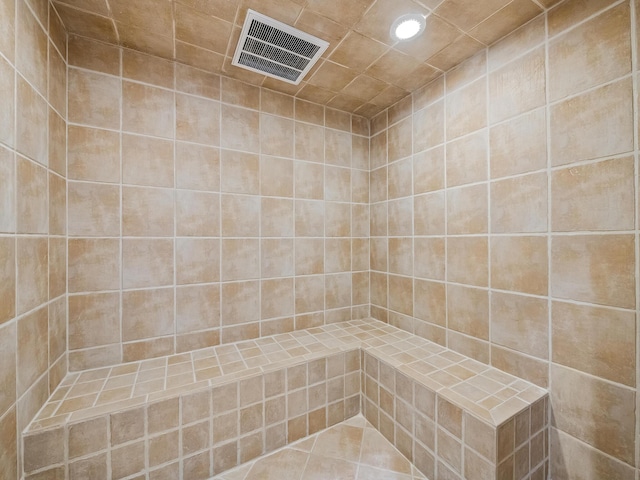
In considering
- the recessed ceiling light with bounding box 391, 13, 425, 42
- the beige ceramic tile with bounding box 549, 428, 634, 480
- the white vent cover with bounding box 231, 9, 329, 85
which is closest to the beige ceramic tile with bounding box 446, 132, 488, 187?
the recessed ceiling light with bounding box 391, 13, 425, 42

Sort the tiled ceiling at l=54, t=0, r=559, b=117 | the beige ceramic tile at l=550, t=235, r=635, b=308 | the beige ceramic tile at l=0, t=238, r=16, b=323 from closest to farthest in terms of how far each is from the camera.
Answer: the beige ceramic tile at l=0, t=238, r=16, b=323
the beige ceramic tile at l=550, t=235, r=635, b=308
the tiled ceiling at l=54, t=0, r=559, b=117

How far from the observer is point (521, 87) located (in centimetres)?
107

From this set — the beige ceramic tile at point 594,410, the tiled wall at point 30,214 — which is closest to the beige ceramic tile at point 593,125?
the beige ceramic tile at point 594,410

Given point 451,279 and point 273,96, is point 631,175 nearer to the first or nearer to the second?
point 451,279

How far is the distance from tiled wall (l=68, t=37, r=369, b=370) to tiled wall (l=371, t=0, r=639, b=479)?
649mm

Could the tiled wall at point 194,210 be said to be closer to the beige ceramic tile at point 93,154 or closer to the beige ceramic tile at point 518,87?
the beige ceramic tile at point 93,154

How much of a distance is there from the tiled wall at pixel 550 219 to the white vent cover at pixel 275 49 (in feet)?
2.35

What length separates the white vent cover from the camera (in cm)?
105

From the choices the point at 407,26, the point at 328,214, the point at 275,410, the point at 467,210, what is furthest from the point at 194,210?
the point at 467,210

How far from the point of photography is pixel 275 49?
46.4 inches

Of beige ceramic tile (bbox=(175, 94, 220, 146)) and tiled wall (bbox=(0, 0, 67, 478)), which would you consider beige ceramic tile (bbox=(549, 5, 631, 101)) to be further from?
tiled wall (bbox=(0, 0, 67, 478))

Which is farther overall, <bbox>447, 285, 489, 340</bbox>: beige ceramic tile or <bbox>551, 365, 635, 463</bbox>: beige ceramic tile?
<bbox>447, 285, 489, 340</bbox>: beige ceramic tile

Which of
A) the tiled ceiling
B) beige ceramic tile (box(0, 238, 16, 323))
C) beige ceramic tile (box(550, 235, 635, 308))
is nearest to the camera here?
beige ceramic tile (box(0, 238, 16, 323))

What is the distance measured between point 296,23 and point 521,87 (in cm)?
97
